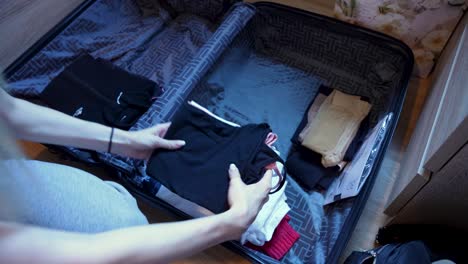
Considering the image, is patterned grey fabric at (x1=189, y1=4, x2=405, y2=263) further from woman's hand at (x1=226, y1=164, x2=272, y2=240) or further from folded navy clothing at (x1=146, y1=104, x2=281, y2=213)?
woman's hand at (x1=226, y1=164, x2=272, y2=240)

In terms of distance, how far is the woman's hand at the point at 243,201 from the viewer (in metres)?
0.69

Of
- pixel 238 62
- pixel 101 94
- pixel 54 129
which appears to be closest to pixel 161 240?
pixel 54 129

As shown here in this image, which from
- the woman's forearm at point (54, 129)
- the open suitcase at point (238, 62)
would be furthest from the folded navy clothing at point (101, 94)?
the woman's forearm at point (54, 129)

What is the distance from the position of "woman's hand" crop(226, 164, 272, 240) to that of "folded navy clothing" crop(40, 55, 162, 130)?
0.50 m

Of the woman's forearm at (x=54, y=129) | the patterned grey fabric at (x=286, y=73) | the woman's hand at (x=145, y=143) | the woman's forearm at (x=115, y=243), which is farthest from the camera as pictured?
the patterned grey fabric at (x=286, y=73)

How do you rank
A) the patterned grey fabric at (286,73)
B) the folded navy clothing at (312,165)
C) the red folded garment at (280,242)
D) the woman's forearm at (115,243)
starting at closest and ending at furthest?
the woman's forearm at (115,243)
the red folded garment at (280,242)
the folded navy clothing at (312,165)
the patterned grey fabric at (286,73)

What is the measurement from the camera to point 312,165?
111cm

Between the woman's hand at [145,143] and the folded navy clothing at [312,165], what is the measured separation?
15.6 inches

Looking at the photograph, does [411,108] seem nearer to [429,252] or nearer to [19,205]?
[429,252]

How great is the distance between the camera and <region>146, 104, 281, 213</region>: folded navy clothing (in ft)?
2.87

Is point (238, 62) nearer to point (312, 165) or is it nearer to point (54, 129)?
point (312, 165)

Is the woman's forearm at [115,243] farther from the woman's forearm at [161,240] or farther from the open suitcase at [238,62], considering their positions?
the open suitcase at [238,62]

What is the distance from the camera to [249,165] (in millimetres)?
909

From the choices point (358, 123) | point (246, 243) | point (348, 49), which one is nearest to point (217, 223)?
point (246, 243)
